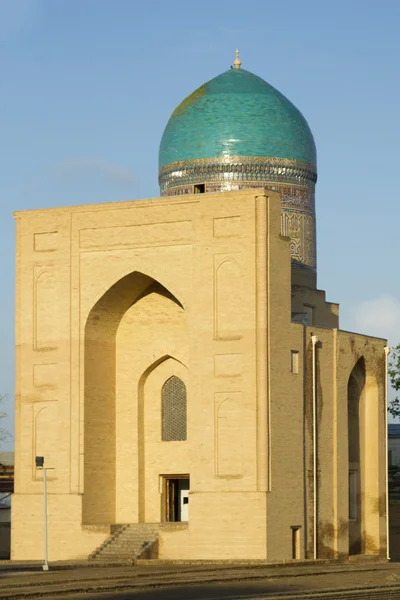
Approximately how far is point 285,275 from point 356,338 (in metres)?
3.79

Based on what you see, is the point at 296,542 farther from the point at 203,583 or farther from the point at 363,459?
the point at 203,583

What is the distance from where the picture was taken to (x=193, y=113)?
34.6 meters

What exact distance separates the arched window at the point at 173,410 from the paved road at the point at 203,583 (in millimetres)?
4798

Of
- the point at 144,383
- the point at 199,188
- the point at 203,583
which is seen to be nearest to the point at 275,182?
the point at 199,188

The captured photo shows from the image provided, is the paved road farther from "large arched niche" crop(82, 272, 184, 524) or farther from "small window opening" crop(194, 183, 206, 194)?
"small window opening" crop(194, 183, 206, 194)

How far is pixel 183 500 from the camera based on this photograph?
31.9m

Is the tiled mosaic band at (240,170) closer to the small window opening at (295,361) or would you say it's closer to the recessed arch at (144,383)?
the recessed arch at (144,383)

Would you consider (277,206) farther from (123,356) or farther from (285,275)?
(123,356)

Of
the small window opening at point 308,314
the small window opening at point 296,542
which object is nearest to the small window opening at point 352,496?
the small window opening at point 296,542

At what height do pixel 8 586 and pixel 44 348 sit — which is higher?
pixel 44 348

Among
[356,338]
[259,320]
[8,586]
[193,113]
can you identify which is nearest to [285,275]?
[259,320]

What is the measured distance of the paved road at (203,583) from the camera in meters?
20.4

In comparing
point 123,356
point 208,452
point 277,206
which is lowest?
point 208,452

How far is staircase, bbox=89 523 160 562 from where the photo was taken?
94.4 ft
